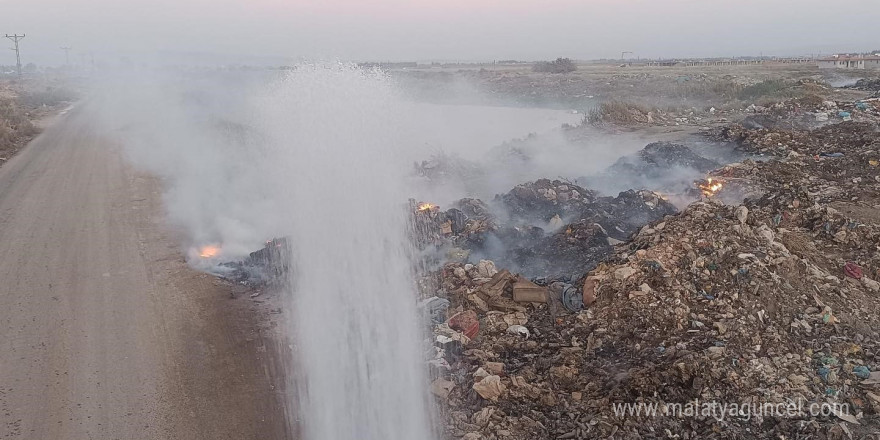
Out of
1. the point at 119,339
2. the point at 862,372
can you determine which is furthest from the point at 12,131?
the point at 862,372

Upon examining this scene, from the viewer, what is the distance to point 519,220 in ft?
36.8

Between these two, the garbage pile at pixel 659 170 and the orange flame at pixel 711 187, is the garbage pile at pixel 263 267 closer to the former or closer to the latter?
the garbage pile at pixel 659 170

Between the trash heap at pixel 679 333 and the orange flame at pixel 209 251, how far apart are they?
12.8 ft

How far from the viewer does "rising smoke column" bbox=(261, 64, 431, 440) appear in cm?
576

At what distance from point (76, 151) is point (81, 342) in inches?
567

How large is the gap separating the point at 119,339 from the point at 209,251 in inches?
120

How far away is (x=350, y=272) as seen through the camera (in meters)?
8.26

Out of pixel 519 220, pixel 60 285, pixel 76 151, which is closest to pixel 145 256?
pixel 60 285

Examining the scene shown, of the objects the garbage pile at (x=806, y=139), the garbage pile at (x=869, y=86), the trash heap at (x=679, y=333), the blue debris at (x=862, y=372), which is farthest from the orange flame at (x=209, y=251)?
the garbage pile at (x=869, y=86)

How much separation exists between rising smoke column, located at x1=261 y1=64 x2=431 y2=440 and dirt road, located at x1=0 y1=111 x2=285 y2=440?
578 mm

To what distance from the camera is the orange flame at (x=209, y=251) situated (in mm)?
9633

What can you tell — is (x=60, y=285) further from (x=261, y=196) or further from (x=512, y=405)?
(x=512, y=405)

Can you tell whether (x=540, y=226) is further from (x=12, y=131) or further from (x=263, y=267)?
(x=12, y=131)

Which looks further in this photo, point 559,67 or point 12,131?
point 559,67
